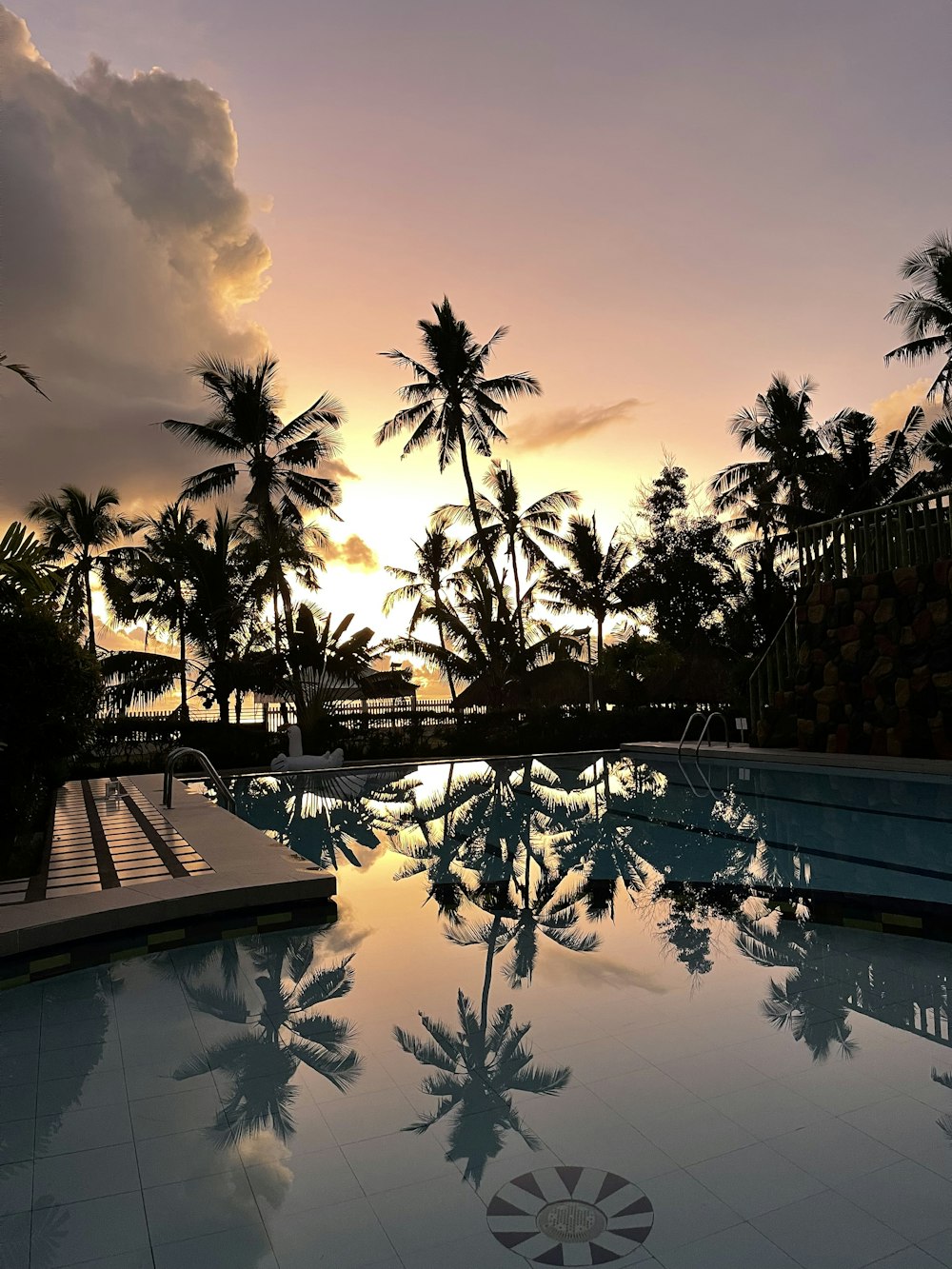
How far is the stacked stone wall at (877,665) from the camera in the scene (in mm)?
11914

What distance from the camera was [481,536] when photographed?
22.1 metres

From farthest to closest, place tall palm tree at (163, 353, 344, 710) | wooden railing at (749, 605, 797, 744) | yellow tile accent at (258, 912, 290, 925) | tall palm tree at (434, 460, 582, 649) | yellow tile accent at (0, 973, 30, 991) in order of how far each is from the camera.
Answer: tall palm tree at (434, 460, 582, 649), tall palm tree at (163, 353, 344, 710), wooden railing at (749, 605, 797, 744), yellow tile accent at (258, 912, 290, 925), yellow tile accent at (0, 973, 30, 991)

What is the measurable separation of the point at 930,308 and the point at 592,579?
11.5 meters

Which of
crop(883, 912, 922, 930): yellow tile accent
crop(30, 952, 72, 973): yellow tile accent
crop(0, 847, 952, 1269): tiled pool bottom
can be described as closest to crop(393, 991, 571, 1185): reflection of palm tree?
crop(0, 847, 952, 1269): tiled pool bottom

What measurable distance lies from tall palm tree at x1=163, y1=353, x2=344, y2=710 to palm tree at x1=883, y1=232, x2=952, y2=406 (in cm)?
1436

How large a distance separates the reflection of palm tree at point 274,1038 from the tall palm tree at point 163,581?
49.5ft

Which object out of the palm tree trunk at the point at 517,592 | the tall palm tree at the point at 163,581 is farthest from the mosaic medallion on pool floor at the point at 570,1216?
the palm tree trunk at the point at 517,592

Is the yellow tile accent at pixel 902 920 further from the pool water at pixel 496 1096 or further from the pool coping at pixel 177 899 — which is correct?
the pool coping at pixel 177 899

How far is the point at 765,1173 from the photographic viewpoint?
247 cm

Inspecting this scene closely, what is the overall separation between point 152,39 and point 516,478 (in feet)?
51.9

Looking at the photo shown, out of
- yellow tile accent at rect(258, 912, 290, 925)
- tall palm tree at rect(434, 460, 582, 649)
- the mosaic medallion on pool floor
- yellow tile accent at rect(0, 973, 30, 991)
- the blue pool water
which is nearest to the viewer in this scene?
the mosaic medallion on pool floor

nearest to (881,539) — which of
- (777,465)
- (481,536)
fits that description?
(481,536)

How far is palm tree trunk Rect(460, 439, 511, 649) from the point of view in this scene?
2197 centimetres

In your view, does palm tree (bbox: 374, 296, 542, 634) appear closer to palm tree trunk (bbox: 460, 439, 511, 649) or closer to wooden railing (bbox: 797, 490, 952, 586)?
palm tree trunk (bbox: 460, 439, 511, 649)
